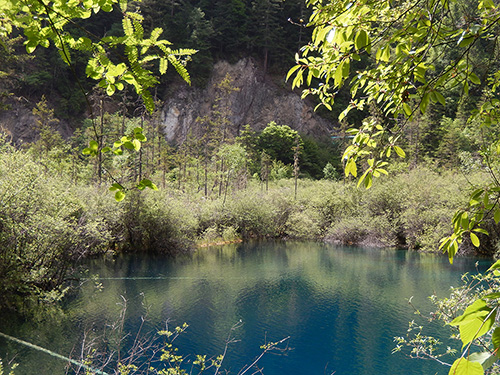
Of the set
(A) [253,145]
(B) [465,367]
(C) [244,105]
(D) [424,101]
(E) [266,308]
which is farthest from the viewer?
(C) [244,105]

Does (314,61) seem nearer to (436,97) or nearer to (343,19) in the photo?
(343,19)

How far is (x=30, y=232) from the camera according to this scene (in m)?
11.2

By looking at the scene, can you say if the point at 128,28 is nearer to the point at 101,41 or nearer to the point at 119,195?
the point at 101,41

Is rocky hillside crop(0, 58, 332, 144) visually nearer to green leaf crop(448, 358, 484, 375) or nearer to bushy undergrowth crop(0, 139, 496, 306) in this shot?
bushy undergrowth crop(0, 139, 496, 306)

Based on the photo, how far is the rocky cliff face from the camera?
53500mm

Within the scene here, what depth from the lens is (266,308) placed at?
49.8 feet

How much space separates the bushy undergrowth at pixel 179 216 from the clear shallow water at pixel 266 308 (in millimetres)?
Answer: 1658

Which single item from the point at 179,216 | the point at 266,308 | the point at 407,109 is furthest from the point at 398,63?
the point at 179,216

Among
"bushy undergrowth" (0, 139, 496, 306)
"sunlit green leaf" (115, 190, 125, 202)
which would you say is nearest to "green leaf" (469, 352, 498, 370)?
"sunlit green leaf" (115, 190, 125, 202)

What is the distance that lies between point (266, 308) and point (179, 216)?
1265cm

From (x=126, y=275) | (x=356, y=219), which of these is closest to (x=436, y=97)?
(x=126, y=275)

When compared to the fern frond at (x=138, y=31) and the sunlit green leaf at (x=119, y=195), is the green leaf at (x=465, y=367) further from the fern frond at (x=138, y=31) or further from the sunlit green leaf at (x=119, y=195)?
the fern frond at (x=138, y=31)

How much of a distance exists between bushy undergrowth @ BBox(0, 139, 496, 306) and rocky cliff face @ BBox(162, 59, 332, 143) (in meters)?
13.6

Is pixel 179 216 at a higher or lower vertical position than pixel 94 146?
lower
